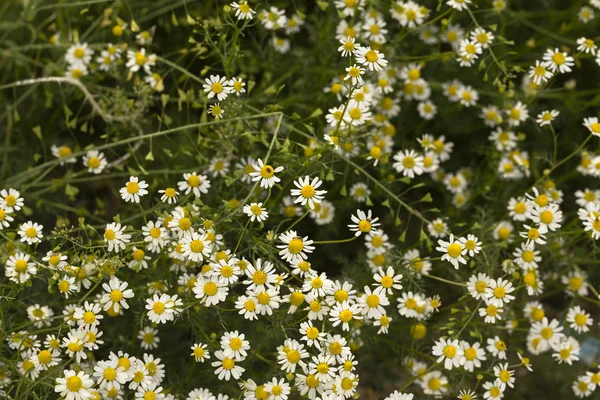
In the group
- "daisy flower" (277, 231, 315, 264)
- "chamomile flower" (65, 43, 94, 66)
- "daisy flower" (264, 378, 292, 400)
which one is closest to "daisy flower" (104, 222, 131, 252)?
"daisy flower" (277, 231, 315, 264)

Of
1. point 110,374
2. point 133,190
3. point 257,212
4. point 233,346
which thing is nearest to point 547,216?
point 257,212

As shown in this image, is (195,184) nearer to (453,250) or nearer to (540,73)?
(453,250)

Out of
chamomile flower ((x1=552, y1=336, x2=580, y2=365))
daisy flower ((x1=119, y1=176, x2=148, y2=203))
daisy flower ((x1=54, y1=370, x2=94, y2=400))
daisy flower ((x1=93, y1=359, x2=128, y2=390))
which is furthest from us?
chamomile flower ((x1=552, y1=336, x2=580, y2=365))

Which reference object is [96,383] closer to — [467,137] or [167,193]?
[167,193]

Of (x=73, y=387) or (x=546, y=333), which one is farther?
(x=546, y=333)

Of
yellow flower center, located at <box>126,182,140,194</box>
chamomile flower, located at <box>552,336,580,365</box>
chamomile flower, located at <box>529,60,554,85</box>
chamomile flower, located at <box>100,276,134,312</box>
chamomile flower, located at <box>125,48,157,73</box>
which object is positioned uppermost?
chamomile flower, located at <box>125,48,157,73</box>

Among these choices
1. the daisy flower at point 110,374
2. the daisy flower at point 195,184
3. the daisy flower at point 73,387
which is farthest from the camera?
the daisy flower at point 195,184

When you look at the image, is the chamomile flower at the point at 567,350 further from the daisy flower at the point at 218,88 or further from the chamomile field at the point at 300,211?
the daisy flower at the point at 218,88

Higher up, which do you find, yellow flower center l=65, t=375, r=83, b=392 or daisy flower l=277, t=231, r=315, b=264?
daisy flower l=277, t=231, r=315, b=264

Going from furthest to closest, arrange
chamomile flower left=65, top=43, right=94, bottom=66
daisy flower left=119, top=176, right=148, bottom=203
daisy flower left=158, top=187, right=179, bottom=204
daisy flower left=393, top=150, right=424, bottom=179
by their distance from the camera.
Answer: chamomile flower left=65, top=43, right=94, bottom=66
daisy flower left=393, top=150, right=424, bottom=179
daisy flower left=119, top=176, right=148, bottom=203
daisy flower left=158, top=187, right=179, bottom=204

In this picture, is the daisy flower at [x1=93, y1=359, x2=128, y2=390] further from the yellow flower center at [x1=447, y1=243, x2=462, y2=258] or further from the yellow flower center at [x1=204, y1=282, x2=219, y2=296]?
the yellow flower center at [x1=447, y1=243, x2=462, y2=258]

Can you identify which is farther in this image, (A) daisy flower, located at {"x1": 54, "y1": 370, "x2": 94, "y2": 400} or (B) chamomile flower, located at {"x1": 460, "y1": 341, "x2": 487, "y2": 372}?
(B) chamomile flower, located at {"x1": 460, "y1": 341, "x2": 487, "y2": 372}

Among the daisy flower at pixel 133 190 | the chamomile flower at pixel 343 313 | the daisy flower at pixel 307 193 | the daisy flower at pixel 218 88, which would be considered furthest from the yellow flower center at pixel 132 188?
the chamomile flower at pixel 343 313
